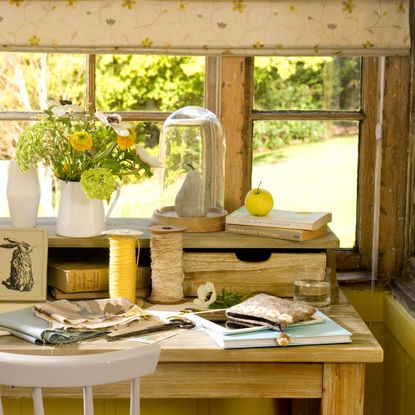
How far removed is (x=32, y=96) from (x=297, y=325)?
125 centimetres

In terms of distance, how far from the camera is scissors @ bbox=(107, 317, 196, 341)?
2.17m

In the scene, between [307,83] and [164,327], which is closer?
[164,327]

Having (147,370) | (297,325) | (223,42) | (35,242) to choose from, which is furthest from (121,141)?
(147,370)

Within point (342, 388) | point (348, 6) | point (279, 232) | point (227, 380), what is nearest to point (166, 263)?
point (279, 232)

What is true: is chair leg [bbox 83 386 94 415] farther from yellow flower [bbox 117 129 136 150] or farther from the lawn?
the lawn

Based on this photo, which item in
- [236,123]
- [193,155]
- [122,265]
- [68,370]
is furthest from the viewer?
[236,123]

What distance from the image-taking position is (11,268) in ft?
8.14

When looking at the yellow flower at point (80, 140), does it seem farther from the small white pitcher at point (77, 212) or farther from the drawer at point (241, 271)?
the drawer at point (241, 271)

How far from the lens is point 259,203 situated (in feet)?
8.57

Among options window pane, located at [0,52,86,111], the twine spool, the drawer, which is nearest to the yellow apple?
the drawer

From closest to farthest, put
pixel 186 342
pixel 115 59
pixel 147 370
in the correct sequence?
pixel 147 370 → pixel 186 342 → pixel 115 59

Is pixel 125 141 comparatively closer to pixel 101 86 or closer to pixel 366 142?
pixel 101 86

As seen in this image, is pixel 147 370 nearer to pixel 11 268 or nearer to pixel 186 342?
pixel 186 342

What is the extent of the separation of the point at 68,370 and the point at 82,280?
792 millimetres
